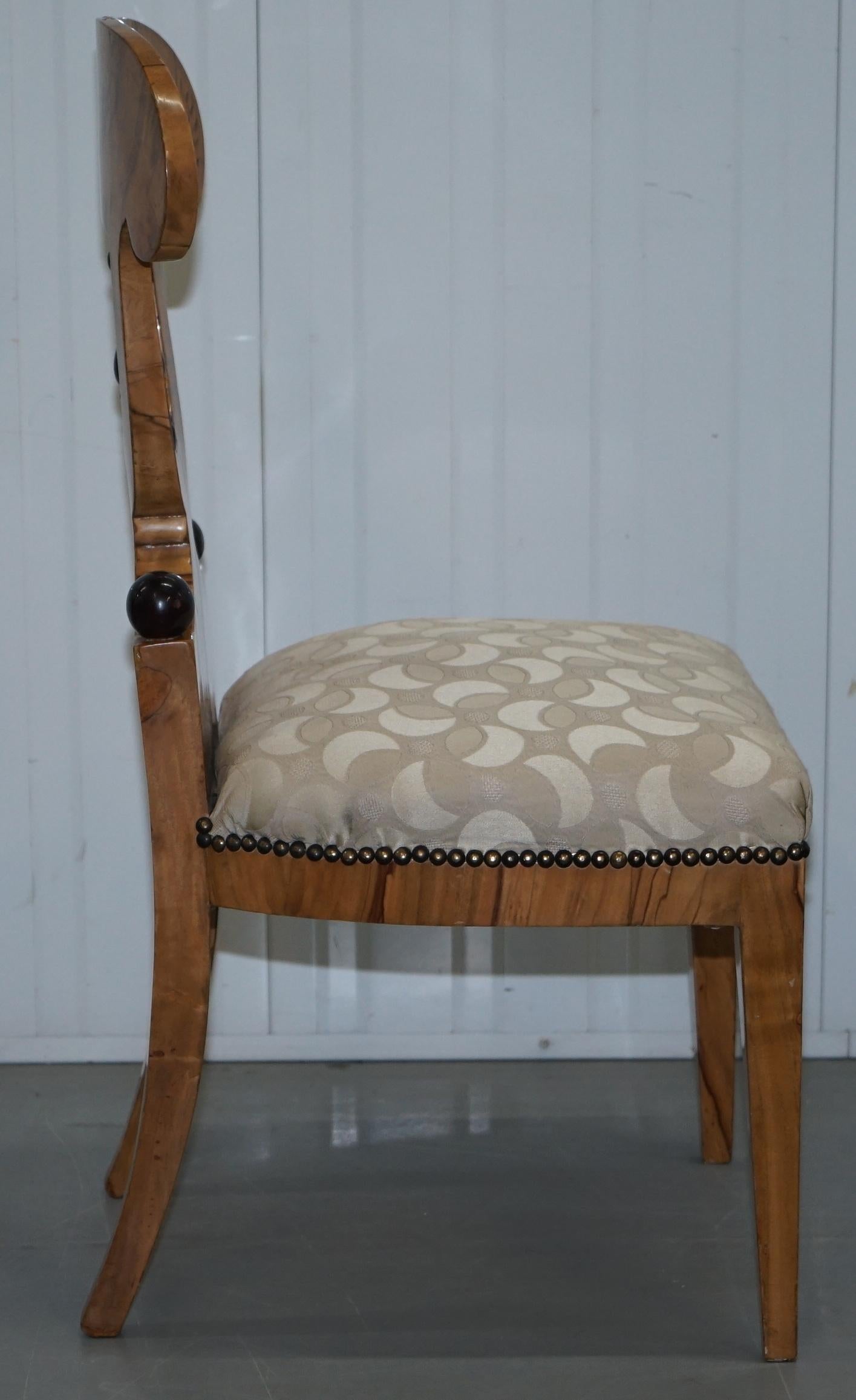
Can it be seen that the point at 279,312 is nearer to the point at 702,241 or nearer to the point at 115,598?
the point at 115,598

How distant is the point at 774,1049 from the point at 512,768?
0.27m

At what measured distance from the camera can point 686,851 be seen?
87 cm

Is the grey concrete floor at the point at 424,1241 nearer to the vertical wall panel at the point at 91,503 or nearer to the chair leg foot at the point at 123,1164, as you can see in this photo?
the chair leg foot at the point at 123,1164

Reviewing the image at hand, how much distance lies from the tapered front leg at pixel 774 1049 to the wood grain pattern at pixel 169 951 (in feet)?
1.22

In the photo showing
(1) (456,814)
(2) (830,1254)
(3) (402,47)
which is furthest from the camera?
(3) (402,47)

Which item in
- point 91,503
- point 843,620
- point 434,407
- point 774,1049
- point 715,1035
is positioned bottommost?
point 715,1035

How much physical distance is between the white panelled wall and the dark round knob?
658mm

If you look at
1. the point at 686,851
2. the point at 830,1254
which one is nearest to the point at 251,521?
the point at 686,851

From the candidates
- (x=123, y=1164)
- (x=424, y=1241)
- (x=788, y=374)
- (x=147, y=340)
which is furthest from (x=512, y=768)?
(x=788, y=374)

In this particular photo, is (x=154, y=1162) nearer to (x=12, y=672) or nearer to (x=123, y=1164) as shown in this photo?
(x=123, y=1164)

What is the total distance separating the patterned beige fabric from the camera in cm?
86

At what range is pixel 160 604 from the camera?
0.87m

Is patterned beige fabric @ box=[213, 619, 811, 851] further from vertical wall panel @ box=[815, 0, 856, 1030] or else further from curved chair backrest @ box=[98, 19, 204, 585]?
vertical wall panel @ box=[815, 0, 856, 1030]

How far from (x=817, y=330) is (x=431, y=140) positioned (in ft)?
1.58
